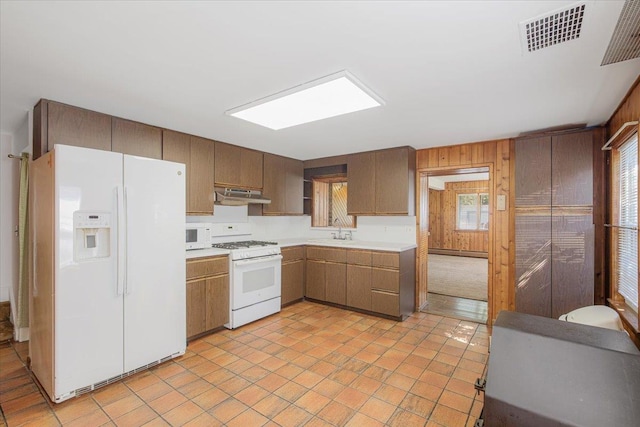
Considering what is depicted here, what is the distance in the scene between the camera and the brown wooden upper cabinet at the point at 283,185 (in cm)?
452

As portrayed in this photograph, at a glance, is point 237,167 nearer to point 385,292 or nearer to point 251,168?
point 251,168

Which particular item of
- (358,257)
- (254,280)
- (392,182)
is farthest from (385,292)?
(254,280)

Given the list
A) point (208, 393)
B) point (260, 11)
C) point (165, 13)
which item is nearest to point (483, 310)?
point (208, 393)

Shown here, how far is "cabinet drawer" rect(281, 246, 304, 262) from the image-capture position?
169 inches

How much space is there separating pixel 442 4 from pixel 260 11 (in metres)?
0.84

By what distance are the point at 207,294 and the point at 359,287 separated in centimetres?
199

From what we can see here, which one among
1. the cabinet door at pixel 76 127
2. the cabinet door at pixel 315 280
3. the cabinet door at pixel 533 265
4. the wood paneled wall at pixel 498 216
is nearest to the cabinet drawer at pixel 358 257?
the cabinet door at pixel 315 280

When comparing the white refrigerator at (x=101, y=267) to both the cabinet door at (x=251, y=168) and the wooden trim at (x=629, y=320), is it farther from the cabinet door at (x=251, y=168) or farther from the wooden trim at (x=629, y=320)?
the wooden trim at (x=629, y=320)

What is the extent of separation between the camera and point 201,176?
3.57 metres

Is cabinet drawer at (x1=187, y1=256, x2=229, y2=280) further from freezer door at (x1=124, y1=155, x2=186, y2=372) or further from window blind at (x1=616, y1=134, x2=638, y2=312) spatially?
window blind at (x1=616, y1=134, x2=638, y2=312)

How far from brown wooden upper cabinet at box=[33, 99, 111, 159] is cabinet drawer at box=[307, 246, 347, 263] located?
2.87 m

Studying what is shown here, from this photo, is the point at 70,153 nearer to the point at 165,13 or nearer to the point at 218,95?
the point at 218,95

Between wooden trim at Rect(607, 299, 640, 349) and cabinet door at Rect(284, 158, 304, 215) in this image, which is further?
cabinet door at Rect(284, 158, 304, 215)

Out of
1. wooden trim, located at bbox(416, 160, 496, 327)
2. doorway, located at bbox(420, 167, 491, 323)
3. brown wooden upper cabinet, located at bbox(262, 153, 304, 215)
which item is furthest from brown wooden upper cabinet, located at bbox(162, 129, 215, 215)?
doorway, located at bbox(420, 167, 491, 323)
